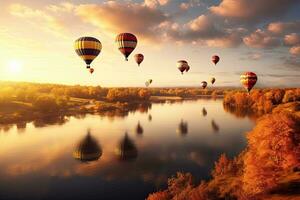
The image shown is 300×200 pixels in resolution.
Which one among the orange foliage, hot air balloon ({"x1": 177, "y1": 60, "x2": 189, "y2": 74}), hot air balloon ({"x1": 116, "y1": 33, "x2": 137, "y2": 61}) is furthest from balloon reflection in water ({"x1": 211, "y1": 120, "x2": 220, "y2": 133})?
the orange foliage

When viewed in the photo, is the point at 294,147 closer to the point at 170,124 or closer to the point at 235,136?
the point at 235,136

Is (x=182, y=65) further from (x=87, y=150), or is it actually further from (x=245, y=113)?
(x=87, y=150)

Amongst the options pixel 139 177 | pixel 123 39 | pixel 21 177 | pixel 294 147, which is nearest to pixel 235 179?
pixel 294 147

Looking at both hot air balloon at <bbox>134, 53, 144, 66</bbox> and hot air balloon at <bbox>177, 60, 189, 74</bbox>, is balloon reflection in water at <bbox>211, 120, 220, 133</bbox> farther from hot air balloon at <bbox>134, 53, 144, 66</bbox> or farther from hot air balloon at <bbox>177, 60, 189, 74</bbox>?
hot air balloon at <bbox>134, 53, 144, 66</bbox>

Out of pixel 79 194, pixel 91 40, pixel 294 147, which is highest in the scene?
pixel 91 40

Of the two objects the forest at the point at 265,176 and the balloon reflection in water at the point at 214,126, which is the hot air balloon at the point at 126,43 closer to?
the forest at the point at 265,176

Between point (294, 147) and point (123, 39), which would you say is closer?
point (294, 147)
